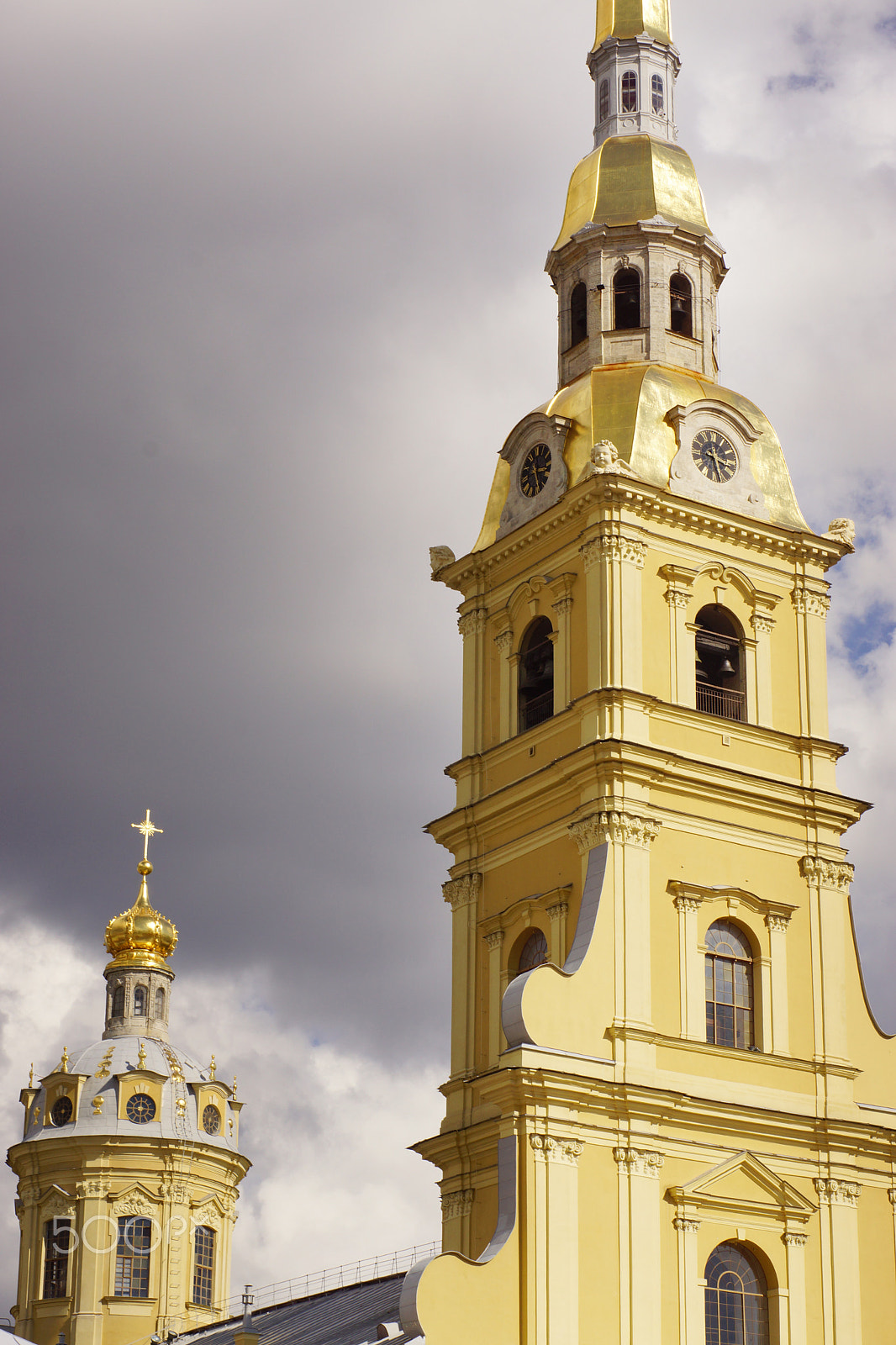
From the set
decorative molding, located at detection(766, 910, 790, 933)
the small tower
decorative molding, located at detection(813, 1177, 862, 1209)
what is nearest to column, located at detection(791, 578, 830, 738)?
decorative molding, located at detection(766, 910, 790, 933)

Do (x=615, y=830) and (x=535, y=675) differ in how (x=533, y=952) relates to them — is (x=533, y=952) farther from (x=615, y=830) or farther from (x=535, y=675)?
(x=535, y=675)

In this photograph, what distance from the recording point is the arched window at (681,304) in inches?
1500

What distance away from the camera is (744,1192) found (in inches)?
1231

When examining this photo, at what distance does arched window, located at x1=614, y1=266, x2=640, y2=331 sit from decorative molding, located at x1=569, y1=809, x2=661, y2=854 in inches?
377

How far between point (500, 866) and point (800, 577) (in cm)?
678

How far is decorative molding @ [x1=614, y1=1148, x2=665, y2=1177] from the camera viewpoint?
3020 centimetres

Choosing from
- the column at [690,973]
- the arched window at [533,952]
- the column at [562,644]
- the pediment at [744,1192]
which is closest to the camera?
the pediment at [744,1192]

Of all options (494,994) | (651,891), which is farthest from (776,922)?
(494,994)

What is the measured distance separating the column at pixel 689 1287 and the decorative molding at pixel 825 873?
5.88 meters

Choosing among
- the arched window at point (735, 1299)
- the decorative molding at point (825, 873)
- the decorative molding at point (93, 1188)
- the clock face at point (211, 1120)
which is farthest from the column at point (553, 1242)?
the clock face at point (211, 1120)

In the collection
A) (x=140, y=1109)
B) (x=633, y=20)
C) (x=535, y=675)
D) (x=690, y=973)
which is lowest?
(x=690, y=973)

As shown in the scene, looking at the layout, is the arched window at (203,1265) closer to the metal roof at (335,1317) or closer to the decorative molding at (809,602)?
the metal roof at (335,1317)

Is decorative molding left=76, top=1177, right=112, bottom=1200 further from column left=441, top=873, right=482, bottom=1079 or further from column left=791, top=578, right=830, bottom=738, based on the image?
column left=791, top=578, right=830, bottom=738

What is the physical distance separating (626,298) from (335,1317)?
62.4 ft
